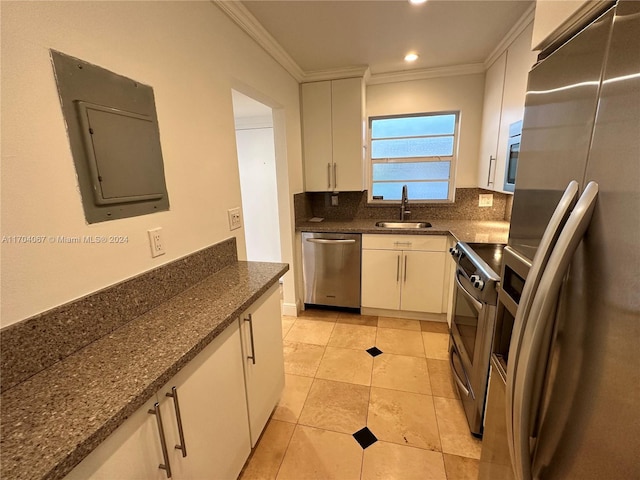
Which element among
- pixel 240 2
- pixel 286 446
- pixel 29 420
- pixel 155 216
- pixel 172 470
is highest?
pixel 240 2

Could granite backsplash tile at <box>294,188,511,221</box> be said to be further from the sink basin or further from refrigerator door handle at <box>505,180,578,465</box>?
refrigerator door handle at <box>505,180,578,465</box>

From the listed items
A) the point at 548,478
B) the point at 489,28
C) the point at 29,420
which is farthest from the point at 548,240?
the point at 489,28

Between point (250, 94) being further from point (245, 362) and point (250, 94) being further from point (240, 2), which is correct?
point (245, 362)

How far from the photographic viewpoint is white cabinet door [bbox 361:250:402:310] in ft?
8.86

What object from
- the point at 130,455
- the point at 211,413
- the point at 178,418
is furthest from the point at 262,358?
the point at 130,455

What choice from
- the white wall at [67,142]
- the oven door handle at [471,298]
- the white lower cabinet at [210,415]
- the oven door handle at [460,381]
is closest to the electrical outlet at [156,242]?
the white wall at [67,142]

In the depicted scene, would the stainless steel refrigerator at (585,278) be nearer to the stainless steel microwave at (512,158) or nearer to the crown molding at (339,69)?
the stainless steel microwave at (512,158)

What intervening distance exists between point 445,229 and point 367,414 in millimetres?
1668

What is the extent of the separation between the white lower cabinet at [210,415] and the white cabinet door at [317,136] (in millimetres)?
1669

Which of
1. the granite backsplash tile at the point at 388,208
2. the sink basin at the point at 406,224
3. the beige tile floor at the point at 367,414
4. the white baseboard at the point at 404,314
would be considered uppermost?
the granite backsplash tile at the point at 388,208

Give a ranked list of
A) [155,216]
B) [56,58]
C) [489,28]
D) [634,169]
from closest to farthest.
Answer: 1. [634,169]
2. [56,58]
3. [155,216]
4. [489,28]

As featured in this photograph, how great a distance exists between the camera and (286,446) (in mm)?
1540

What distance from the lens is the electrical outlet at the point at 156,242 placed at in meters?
1.18

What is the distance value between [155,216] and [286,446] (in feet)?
4.57
